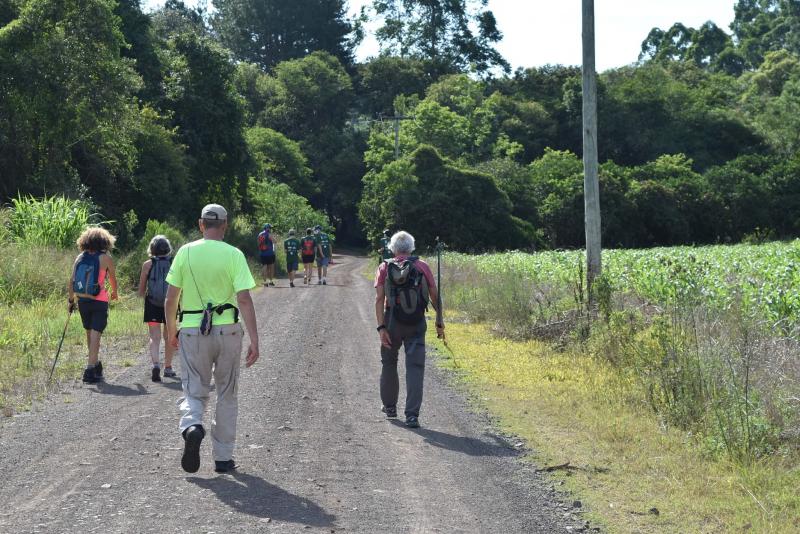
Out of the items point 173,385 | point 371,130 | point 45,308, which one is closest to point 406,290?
point 173,385

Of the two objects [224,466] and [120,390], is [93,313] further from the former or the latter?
[224,466]

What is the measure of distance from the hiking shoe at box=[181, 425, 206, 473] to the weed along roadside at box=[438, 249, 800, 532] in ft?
9.31

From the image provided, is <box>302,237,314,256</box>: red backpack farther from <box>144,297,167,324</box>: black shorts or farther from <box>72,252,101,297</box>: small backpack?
<box>72,252,101,297</box>: small backpack

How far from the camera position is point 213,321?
7.84 metres

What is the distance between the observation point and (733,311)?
11117 mm

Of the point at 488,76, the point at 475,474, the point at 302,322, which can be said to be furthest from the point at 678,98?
the point at 475,474

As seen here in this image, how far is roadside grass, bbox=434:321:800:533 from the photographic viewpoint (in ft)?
22.4

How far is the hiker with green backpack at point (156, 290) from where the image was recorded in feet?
41.4

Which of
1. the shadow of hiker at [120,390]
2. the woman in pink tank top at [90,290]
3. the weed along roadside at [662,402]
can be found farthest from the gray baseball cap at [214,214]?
the woman in pink tank top at [90,290]

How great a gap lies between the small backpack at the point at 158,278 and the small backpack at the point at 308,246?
1884 cm

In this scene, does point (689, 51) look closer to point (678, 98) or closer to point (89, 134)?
point (678, 98)

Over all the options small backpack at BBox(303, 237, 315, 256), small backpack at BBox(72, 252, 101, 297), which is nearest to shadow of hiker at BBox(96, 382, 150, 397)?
small backpack at BBox(72, 252, 101, 297)

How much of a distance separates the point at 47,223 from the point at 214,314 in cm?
1685

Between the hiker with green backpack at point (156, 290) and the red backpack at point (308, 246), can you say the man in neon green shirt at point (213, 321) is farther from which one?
the red backpack at point (308, 246)
